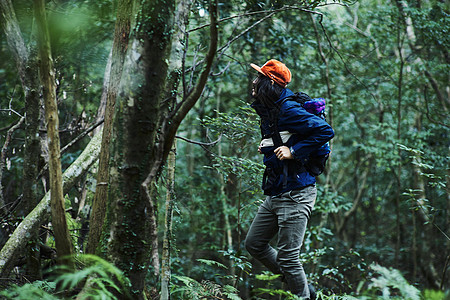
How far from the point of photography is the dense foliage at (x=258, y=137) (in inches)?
172

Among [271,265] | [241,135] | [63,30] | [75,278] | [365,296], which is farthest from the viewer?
[63,30]

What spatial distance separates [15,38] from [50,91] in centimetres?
185

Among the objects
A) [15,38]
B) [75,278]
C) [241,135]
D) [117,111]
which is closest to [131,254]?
[75,278]

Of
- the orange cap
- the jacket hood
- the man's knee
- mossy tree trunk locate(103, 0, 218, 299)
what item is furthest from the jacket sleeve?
mossy tree trunk locate(103, 0, 218, 299)

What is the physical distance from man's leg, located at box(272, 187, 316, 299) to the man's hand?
35 cm

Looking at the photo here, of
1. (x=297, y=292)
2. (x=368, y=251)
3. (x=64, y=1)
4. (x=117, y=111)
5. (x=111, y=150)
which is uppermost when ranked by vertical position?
(x=64, y=1)

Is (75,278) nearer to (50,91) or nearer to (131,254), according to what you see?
(131,254)

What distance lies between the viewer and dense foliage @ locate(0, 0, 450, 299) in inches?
172

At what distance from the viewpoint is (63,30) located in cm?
485

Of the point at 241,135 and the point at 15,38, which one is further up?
the point at 15,38

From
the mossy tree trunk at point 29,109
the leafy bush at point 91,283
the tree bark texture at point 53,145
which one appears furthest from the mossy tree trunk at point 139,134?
the mossy tree trunk at point 29,109

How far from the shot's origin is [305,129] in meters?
3.17

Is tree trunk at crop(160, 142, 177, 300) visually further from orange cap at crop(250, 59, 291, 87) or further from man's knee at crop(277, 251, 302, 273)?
orange cap at crop(250, 59, 291, 87)

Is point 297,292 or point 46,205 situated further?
point 46,205
